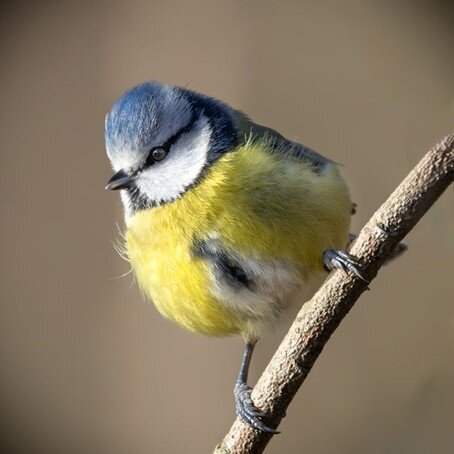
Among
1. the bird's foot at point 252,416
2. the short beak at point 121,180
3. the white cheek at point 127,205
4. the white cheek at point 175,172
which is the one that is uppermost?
the white cheek at point 175,172

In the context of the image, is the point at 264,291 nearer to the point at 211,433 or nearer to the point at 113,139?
the point at 113,139

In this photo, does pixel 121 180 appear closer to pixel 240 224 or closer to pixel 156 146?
pixel 156 146

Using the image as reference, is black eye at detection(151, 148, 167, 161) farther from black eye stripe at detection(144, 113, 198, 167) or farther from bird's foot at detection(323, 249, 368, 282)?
bird's foot at detection(323, 249, 368, 282)

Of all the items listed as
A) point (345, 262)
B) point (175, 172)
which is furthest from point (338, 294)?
point (175, 172)

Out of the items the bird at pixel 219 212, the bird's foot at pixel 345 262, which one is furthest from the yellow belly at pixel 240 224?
the bird's foot at pixel 345 262

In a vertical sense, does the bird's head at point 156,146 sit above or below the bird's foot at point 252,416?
above

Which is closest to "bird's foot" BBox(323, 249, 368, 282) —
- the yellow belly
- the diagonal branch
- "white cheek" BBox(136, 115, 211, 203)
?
the diagonal branch

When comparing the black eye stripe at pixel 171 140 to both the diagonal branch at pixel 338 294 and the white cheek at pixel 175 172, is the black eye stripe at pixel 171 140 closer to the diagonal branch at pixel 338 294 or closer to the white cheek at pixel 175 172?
the white cheek at pixel 175 172

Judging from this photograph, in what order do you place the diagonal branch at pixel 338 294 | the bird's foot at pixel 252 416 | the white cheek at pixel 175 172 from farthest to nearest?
the white cheek at pixel 175 172 → the bird's foot at pixel 252 416 → the diagonal branch at pixel 338 294
